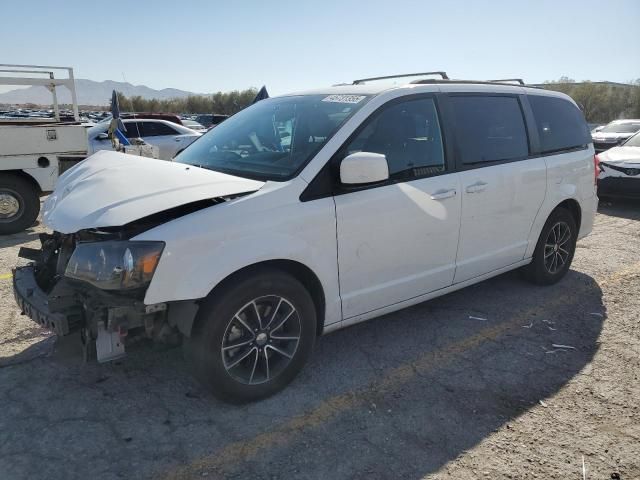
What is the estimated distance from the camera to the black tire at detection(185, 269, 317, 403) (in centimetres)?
276

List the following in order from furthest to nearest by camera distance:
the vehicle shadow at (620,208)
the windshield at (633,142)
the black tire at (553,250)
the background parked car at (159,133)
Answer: the background parked car at (159,133) < the windshield at (633,142) < the vehicle shadow at (620,208) < the black tire at (553,250)

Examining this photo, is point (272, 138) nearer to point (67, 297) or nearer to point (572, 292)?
point (67, 297)

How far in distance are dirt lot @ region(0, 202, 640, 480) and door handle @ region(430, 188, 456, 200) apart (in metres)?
1.14

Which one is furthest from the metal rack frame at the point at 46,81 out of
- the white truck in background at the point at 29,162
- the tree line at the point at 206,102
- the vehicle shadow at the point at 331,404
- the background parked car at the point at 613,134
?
the tree line at the point at 206,102

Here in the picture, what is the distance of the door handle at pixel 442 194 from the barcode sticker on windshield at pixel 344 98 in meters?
0.85

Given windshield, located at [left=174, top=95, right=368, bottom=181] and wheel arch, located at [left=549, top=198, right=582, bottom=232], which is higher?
windshield, located at [left=174, top=95, right=368, bottom=181]

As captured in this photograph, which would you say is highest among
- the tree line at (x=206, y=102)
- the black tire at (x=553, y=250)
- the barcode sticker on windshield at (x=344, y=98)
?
the tree line at (x=206, y=102)

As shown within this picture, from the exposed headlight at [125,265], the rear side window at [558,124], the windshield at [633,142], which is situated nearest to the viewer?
the exposed headlight at [125,265]

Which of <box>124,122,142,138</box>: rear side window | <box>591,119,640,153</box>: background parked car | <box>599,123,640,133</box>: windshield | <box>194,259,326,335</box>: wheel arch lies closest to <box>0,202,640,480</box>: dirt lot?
<box>194,259,326,335</box>: wheel arch

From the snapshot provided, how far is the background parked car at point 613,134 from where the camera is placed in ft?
47.0

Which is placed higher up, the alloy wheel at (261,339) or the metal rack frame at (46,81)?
the metal rack frame at (46,81)

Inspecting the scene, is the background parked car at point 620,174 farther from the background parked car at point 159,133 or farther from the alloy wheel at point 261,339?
the background parked car at point 159,133

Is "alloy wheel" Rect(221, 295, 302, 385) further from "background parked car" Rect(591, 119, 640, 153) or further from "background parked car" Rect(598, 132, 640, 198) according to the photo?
"background parked car" Rect(591, 119, 640, 153)

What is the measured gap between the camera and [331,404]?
308 centimetres
